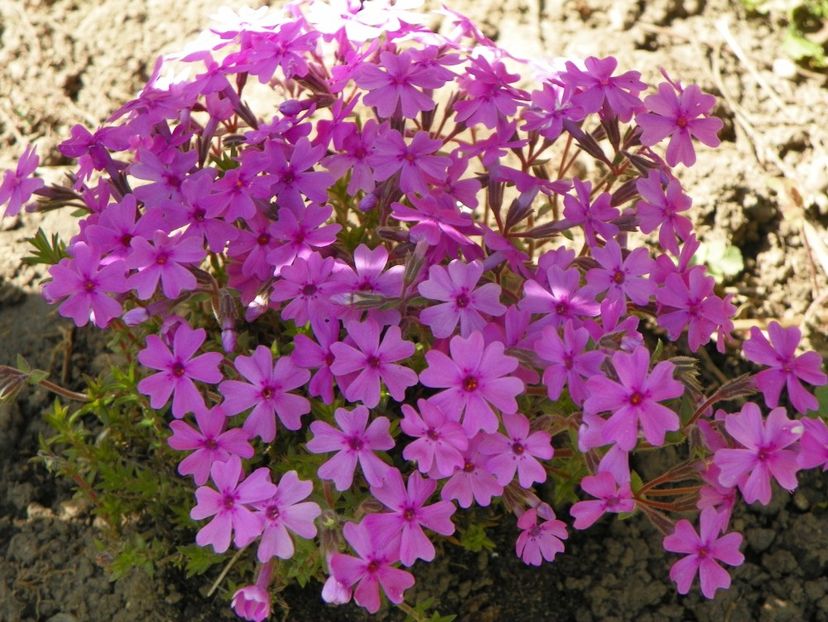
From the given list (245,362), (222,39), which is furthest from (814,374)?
(222,39)

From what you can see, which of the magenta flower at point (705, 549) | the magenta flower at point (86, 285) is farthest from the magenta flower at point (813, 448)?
the magenta flower at point (86, 285)

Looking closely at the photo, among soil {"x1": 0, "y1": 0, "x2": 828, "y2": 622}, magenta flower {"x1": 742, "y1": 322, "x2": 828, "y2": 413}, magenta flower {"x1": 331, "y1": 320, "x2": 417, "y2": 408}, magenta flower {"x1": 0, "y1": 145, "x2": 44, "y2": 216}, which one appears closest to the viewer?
magenta flower {"x1": 331, "y1": 320, "x2": 417, "y2": 408}

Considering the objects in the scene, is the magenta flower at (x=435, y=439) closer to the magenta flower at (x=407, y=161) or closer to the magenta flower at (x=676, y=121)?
the magenta flower at (x=407, y=161)

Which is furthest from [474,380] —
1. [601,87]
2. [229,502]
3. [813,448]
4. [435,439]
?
[601,87]

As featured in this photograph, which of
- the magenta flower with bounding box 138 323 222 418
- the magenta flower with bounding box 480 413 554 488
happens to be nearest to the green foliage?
the magenta flower with bounding box 138 323 222 418

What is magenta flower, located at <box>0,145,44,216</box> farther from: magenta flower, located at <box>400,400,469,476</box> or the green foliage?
magenta flower, located at <box>400,400,469,476</box>

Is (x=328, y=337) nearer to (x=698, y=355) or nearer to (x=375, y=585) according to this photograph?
(x=375, y=585)

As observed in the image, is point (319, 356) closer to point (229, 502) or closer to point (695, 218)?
point (229, 502)
